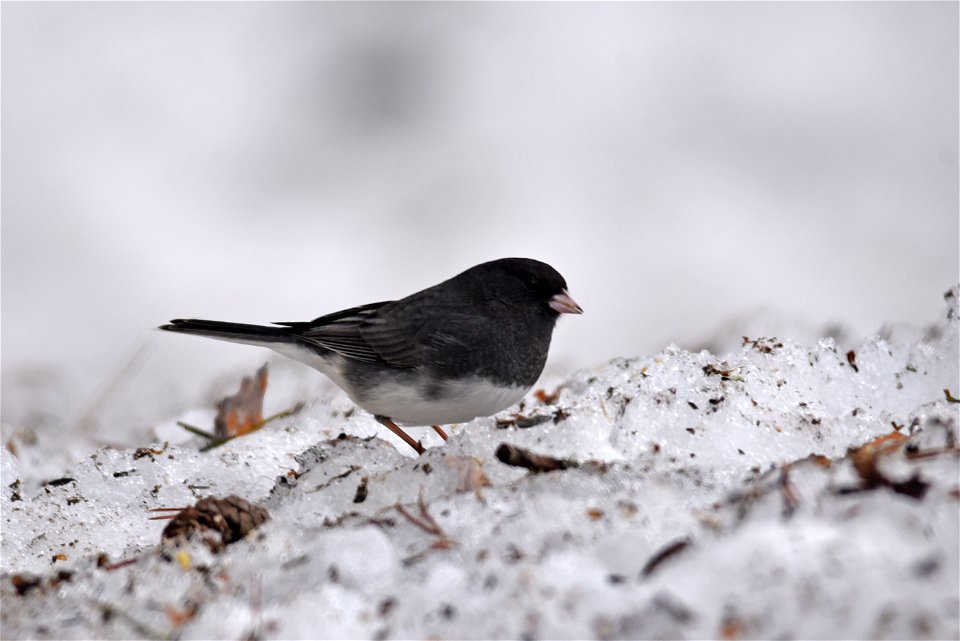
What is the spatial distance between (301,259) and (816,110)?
383 centimetres

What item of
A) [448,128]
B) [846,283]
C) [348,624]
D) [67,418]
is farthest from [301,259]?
[348,624]

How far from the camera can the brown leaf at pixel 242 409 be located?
412 cm

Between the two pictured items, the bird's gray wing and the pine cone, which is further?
the bird's gray wing

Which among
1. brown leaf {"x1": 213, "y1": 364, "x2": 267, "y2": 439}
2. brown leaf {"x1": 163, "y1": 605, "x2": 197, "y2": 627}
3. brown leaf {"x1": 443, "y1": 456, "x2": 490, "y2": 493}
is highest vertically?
brown leaf {"x1": 443, "y1": 456, "x2": 490, "y2": 493}

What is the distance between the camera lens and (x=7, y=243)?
6957mm

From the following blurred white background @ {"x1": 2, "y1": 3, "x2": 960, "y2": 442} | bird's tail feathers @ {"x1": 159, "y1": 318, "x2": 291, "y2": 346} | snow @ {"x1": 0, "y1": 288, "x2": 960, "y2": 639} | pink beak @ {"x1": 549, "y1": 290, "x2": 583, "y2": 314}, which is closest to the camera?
snow @ {"x1": 0, "y1": 288, "x2": 960, "y2": 639}

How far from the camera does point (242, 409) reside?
4207mm

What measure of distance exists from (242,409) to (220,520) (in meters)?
1.92

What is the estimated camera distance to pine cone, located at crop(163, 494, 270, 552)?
7.59 feet

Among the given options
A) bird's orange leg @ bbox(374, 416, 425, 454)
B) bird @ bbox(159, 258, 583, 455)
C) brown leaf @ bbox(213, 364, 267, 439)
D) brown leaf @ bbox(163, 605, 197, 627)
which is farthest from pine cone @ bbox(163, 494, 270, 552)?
brown leaf @ bbox(213, 364, 267, 439)

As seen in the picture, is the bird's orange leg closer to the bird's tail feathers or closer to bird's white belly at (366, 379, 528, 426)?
bird's white belly at (366, 379, 528, 426)

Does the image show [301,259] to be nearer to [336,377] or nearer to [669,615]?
[336,377]

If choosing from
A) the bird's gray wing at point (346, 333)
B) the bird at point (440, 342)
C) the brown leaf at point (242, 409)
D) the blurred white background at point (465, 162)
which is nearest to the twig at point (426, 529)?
the bird at point (440, 342)

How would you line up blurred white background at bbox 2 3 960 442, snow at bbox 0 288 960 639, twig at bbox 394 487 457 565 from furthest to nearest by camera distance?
blurred white background at bbox 2 3 960 442, twig at bbox 394 487 457 565, snow at bbox 0 288 960 639
